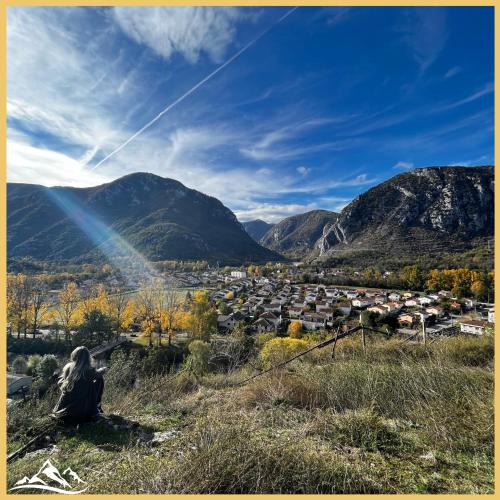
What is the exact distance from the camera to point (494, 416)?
2.13m

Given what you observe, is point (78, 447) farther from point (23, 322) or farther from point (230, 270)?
point (230, 270)

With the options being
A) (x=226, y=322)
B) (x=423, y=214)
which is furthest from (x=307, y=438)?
(x=423, y=214)

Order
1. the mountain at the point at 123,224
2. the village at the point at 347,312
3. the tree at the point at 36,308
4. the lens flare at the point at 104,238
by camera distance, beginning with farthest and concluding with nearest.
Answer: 1. the mountain at the point at 123,224
2. the lens flare at the point at 104,238
3. the village at the point at 347,312
4. the tree at the point at 36,308

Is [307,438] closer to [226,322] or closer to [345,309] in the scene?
[226,322]

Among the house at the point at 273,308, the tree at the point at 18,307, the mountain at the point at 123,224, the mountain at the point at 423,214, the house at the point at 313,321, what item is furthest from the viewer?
the mountain at the point at 123,224

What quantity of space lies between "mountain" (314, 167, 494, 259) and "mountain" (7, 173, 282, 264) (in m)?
48.7

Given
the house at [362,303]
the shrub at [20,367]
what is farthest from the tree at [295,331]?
the shrub at [20,367]

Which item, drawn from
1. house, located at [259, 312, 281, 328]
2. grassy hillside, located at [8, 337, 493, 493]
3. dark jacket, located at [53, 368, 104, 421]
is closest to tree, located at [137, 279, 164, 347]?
A: house, located at [259, 312, 281, 328]

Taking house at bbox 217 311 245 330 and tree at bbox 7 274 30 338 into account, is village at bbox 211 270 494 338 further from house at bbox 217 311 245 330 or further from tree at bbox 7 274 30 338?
tree at bbox 7 274 30 338

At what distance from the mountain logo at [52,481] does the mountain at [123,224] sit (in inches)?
3780

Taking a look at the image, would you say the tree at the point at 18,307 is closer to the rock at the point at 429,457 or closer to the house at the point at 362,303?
the rock at the point at 429,457

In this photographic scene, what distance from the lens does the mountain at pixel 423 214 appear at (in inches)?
2874

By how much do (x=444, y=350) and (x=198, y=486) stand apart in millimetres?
4337

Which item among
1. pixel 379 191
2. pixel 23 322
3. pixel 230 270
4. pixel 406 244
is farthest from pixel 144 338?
pixel 379 191
